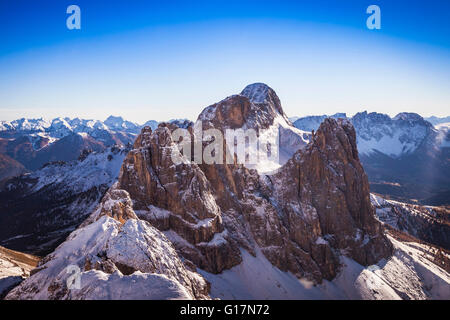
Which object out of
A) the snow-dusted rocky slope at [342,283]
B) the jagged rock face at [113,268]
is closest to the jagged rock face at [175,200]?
the snow-dusted rocky slope at [342,283]

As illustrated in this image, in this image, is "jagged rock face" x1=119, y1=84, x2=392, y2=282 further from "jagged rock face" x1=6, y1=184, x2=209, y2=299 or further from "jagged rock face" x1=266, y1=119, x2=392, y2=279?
"jagged rock face" x1=6, y1=184, x2=209, y2=299

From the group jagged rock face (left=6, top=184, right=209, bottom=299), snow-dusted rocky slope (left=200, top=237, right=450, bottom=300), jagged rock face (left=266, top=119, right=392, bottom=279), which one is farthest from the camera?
jagged rock face (left=266, top=119, right=392, bottom=279)

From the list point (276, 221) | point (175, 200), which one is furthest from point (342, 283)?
point (175, 200)

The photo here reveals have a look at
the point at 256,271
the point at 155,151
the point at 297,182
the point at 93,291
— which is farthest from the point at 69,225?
the point at 93,291

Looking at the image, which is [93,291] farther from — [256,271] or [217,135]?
[217,135]

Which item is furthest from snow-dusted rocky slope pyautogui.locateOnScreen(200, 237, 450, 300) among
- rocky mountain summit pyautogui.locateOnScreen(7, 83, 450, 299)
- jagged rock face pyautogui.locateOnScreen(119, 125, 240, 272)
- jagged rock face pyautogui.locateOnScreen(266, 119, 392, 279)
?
jagged rock face pyautogui.locateOnScreen(119, 125, 240, 272)

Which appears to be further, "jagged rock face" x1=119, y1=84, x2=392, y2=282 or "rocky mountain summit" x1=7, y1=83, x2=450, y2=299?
"jagged rock face" x1=119, y1=84, x2=392, y2=282

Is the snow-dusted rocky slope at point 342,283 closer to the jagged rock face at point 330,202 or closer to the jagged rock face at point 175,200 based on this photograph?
the jagged rock face at point 330,202
